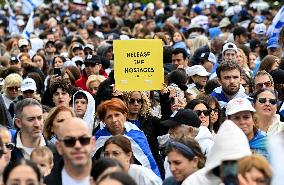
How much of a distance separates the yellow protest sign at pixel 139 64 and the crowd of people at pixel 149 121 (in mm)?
118

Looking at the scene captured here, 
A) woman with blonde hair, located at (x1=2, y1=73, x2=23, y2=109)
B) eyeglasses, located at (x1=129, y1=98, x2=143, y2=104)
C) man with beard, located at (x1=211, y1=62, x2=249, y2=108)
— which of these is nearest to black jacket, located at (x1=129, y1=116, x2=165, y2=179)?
eyeglasses, located at (x1=129, y1=98, x2=143, y2=104)

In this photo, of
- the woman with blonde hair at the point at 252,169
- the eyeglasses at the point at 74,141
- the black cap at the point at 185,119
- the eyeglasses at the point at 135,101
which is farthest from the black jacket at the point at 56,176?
the eyeglasses at the point at 135,101

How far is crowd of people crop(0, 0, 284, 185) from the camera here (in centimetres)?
830

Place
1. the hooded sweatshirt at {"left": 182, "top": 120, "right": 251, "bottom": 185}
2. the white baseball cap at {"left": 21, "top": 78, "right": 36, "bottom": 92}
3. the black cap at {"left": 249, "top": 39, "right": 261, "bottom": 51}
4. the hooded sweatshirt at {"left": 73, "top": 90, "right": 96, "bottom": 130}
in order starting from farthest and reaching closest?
the black cap at {"left": 249, "top": 39, "right": 261, "bottom": 51} → the white baseball cap at {"left": 21, "top": 78, "right": 36, "bottom": 92} → the hooded sweatshirt at {"left": 73, "top": 90, "right": 96, "bottom": 130} → the hooded sweatshirt at {"left": 182, "top": 120, "right": 251, "bottom": 185}

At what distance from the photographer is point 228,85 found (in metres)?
13.6

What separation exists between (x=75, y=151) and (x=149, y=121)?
4.77 m

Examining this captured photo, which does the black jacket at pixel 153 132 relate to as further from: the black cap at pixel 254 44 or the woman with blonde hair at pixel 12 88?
the black cap at pixel 254 44

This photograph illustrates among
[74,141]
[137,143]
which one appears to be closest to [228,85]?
[137,143]

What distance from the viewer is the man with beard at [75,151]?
27.1 ft

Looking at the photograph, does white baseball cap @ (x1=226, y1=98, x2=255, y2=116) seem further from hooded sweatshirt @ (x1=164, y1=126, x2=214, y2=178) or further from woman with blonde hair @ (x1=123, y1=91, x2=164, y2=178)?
woman with blonde hair @ (x1=123, y1=91, x2=164, y2=178)

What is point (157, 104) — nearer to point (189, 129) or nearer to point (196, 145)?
point (189, 129)

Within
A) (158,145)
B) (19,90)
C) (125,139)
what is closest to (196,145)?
(125,139)

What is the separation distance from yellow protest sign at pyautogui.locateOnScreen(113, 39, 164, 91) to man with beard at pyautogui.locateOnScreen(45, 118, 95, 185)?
5099 millimetres

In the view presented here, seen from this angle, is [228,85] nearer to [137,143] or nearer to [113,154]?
[137,143]
